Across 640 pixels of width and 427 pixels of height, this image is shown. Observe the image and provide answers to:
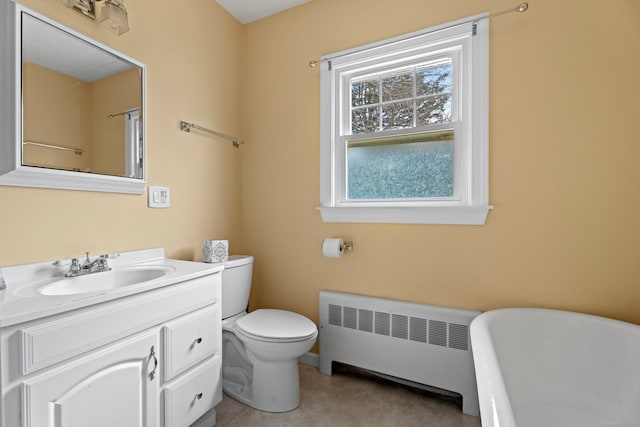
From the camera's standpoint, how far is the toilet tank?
1.88 m

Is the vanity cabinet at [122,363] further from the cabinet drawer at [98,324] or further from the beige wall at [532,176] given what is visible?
the beige wall at [532,176]

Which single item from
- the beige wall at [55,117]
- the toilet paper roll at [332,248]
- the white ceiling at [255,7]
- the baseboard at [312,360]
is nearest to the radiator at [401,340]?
the baseboard at [312,360]

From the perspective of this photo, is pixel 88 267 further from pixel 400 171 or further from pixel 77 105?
pixel 400 171

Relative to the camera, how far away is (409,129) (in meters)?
1.89

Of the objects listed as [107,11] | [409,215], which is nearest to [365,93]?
[409,215]

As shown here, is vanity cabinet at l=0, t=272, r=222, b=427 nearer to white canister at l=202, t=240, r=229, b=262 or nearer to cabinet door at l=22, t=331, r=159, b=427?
cabinet door at l=22, t=331, r=159, b=427

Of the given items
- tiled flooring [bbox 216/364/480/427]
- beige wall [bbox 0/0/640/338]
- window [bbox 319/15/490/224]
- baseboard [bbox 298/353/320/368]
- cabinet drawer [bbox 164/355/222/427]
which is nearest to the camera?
cabinet drawer [bbox 164/355/222/427]

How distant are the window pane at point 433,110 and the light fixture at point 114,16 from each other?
1.61 metres

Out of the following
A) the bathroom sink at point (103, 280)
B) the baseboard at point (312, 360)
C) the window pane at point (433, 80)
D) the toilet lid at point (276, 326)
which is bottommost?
the baseboard at point (312, 360)

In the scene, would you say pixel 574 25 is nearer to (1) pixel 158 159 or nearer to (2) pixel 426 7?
(2) pixel 426 7

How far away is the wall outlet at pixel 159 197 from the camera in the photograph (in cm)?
169

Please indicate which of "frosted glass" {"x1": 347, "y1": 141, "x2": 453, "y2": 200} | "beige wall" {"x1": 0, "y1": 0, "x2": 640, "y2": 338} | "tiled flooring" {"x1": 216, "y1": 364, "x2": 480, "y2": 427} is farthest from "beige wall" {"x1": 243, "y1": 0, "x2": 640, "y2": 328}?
"tiled flooring" {"x1": 216, "y1": 364, "x2": 480, "y2": 427}

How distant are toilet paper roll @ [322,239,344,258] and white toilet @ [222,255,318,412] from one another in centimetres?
43

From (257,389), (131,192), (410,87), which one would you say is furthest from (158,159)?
(410,87)
